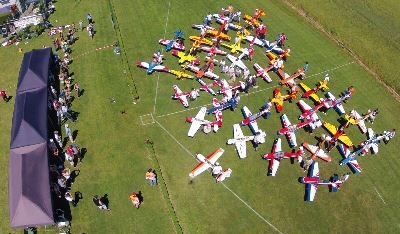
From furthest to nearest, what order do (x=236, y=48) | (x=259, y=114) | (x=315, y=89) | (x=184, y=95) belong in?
(x=236, y=48) < (x=315, y=89) < (x=184, y=95) < (x=259, y=114)

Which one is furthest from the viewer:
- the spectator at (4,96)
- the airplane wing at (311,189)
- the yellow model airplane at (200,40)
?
the yellow model airplane at (200,40)

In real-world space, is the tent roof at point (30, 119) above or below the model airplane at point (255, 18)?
below

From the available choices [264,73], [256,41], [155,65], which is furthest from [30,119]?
[256,41]

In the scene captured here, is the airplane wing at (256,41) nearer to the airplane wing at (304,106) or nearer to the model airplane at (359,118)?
the airplane wing at (304,106)

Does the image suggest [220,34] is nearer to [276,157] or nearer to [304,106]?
[304,106]

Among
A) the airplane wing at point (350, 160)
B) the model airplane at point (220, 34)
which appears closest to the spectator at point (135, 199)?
the airplane wing at point (350, 160)

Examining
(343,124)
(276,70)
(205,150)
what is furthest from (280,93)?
(205,150)

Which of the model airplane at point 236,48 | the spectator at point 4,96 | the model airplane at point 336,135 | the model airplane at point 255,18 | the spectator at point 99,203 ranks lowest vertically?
the spectator at point 4,96
